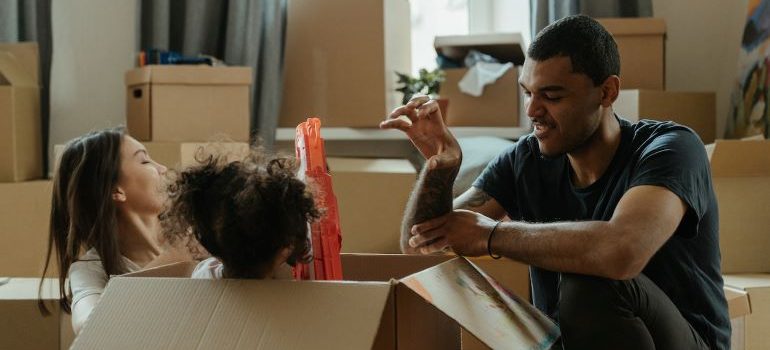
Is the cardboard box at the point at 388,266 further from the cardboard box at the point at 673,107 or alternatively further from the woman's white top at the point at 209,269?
the cardboard box at the point at 673,107

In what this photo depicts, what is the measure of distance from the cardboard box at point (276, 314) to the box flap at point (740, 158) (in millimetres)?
1292

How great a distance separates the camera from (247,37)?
2.97 m

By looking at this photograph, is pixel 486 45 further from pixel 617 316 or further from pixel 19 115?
pixel 617 316

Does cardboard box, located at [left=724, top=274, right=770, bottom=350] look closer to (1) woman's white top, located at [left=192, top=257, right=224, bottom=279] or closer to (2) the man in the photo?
(2) the man

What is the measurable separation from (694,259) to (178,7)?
6.78 feet

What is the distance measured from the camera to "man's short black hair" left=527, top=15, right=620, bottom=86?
1.63 meters

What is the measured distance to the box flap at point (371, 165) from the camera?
106 inches

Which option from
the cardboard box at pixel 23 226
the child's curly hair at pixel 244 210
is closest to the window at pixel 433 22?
the cardboard box at pixel 23 226

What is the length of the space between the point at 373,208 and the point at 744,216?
1008 mm

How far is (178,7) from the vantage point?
3.08 metres

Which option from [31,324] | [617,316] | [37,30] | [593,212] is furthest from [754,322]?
[37,30]

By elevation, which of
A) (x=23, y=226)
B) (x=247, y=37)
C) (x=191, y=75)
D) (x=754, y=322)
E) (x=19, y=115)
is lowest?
(x=754, y=322)

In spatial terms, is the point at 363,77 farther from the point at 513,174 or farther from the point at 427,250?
the point at 427,250

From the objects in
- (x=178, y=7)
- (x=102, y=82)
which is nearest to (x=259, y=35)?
(x=178, y=7)
